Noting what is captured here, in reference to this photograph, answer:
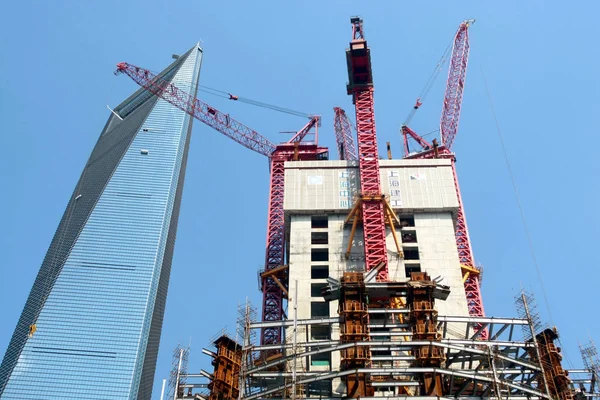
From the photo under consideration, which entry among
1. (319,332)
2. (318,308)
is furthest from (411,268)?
(319,332)

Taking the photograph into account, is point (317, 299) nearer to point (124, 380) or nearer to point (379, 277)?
point (379, 277)

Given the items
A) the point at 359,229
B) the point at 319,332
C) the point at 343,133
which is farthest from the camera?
the point at 343,133

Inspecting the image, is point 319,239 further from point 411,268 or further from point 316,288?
point 411,268

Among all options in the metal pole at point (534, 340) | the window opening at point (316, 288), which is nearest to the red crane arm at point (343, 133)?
the window opening at point (316, 288)

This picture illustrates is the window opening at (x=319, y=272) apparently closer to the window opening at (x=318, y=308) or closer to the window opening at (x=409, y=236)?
the window opening at (x=318, y=308)

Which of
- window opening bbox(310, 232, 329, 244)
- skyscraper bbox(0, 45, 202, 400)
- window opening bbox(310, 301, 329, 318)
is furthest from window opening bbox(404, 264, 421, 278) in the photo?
skyscraper bbox(0, 45, 202, 400)

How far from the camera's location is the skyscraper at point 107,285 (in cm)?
14300

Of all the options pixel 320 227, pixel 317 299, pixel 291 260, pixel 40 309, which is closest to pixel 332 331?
pixel 317 299

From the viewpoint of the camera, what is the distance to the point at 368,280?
200ft

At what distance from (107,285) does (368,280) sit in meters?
112

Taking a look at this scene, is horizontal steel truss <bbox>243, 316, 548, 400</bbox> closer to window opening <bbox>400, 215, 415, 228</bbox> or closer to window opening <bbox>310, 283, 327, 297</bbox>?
window opening <bbox>310, 283, 327, 297</bbox>

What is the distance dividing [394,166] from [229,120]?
43818mm

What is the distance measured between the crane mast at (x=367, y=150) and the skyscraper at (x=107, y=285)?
266 ft

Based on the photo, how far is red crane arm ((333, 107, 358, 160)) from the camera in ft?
416
